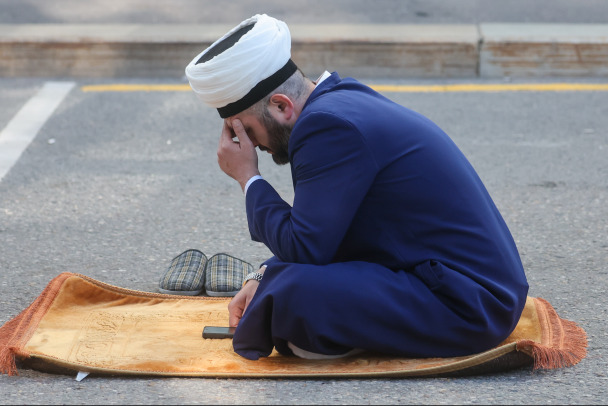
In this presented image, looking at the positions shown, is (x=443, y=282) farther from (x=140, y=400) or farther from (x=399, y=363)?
(x=140, y=400)

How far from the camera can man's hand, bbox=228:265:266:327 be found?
10.6 feet

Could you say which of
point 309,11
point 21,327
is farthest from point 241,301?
point 309,11

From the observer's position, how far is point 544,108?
21.2 feet

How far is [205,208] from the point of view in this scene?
4922 mm

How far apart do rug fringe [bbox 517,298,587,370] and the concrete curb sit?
4.03 meters

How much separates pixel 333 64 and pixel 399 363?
461 cm

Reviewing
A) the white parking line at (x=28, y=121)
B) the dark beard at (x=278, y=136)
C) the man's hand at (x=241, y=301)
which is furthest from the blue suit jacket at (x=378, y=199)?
the white parking line at (x=28, y=121)

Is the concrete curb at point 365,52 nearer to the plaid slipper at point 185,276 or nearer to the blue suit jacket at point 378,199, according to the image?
the plaid slipper at point 185,276

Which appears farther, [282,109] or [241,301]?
[241,301]

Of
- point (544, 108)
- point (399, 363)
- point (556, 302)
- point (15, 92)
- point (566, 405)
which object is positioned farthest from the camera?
point (15, 92)

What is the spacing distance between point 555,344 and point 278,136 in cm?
112

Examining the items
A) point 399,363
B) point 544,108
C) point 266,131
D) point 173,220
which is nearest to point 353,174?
point 266,131

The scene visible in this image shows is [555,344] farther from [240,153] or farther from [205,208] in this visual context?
[205,208]

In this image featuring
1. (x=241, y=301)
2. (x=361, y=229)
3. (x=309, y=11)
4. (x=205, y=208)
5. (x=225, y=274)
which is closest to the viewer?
(x=361, y=229)
